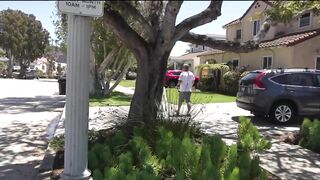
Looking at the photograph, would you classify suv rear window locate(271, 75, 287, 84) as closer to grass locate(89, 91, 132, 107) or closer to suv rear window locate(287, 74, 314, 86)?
suv rear window locate(287, 74, 314, 86)

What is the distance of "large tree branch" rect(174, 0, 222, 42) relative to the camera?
904 cm

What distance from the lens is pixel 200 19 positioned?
→ 9133mm

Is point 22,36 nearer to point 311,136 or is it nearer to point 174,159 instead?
point 311,136

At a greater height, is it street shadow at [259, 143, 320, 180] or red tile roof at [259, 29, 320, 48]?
red tile roof at [259, 29, 320, 48]

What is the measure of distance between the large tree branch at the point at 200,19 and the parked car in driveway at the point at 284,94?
5298mm

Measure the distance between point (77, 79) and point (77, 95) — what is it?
163 mm

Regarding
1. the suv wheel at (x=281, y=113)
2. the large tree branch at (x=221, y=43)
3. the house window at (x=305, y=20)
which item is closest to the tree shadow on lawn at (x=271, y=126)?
the suv wheel at (x=281, y=113)

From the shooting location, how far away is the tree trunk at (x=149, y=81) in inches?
365

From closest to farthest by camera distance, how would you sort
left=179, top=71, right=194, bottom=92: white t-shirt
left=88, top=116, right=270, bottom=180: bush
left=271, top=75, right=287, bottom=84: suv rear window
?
left=88, top=116, right=270, bottom=180: bush < left=271, top=75, right=287, bottom=84: suv rear window < left=179, top=71, right=194, bottom=92: white t-shirt

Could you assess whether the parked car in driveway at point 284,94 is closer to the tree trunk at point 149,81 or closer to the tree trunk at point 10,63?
the tree trunk at point 149,81

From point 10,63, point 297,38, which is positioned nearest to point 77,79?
point 297,38

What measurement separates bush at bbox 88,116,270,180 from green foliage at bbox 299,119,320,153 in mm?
2064

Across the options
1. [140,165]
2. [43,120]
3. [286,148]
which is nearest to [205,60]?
[43,120]

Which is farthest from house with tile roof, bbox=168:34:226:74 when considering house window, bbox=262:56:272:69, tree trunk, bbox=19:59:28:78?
tree trunk, bbox=19:59:28:78
